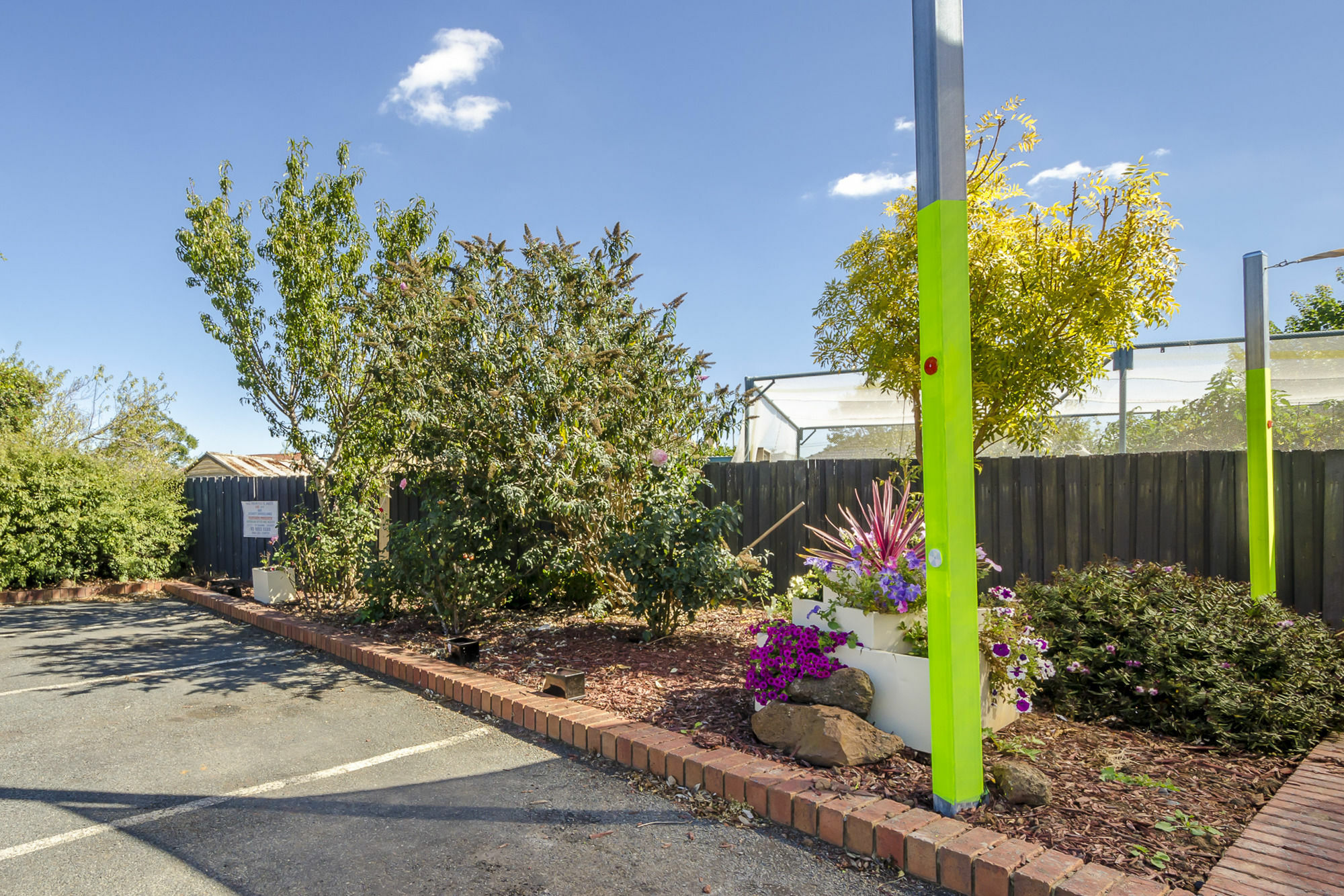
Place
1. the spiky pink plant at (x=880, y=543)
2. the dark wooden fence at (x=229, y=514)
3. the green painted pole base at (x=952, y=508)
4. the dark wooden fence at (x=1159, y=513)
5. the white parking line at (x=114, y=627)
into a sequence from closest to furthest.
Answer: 1. the green painted pole base at (x=952, y=508)
2. the spiky pink plant at (x=880, y=543)
3. the dark wooden fence at (x=1159, y=513)
4. the white parking line at (x=114, y=627)
5. the dark wooden fence at (x=229, y=514)

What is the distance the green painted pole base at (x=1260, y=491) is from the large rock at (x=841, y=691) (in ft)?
10.00

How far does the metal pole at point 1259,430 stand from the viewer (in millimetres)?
4859

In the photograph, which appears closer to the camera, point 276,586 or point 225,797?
point 225,797

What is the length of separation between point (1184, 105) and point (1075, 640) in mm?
5486

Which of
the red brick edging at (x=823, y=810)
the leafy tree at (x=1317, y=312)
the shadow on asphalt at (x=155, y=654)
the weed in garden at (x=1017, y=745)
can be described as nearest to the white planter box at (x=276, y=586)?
the shadow on asphalt at (x=155, y=654)

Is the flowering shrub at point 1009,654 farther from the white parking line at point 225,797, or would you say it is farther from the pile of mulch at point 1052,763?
the white parking line at point 225,797

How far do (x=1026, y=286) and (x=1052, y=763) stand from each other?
380 cm

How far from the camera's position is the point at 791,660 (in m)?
3.84

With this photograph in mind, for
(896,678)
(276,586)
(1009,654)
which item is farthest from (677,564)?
(276,586)

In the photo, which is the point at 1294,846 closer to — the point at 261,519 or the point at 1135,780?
the point at 1135,780

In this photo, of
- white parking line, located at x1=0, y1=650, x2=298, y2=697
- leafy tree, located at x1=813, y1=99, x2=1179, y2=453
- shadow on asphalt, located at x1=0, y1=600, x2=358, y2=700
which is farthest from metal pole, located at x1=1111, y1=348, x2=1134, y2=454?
white parking line, located at x1=0, y1=650, x2=298, y2=697

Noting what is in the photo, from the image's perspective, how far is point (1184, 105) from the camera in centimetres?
680

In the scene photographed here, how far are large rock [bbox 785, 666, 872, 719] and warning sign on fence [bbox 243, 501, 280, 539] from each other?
8.18 m

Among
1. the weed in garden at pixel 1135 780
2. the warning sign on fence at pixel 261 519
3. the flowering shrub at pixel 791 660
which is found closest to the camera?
the weed in garden at pixel 1135 780
